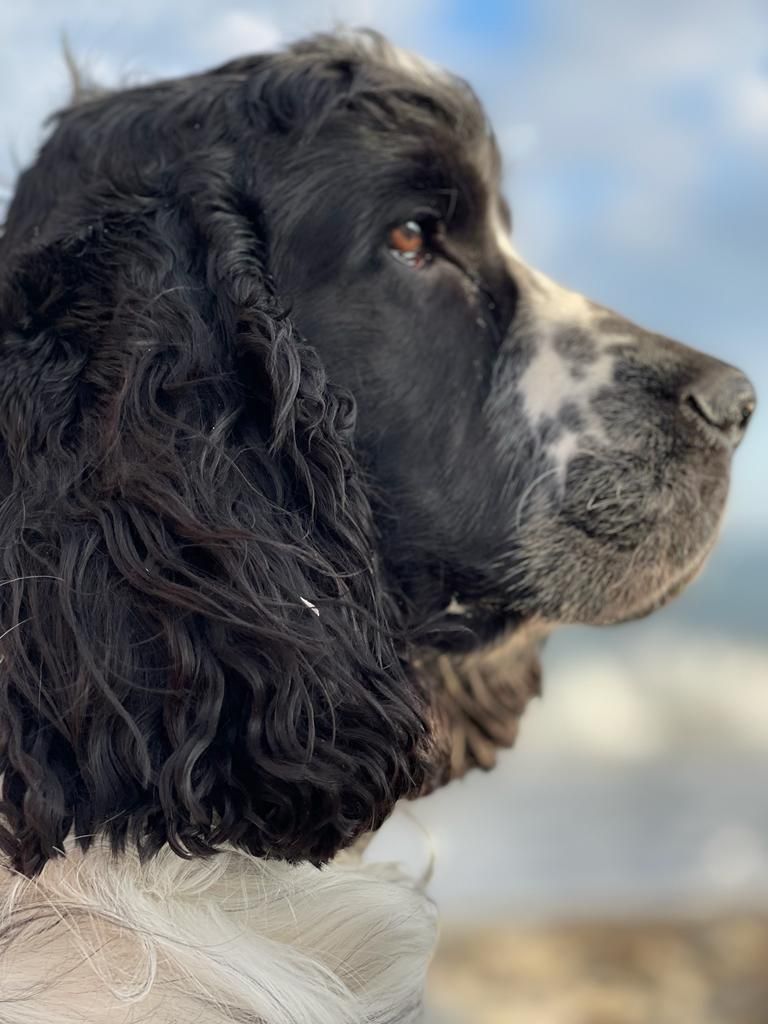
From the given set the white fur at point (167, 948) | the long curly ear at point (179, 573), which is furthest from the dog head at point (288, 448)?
the white fur at point (167, 948)

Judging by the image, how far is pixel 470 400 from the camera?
1.74 metres

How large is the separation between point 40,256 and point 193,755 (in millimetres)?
662

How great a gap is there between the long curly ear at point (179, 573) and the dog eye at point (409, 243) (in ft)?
0.75

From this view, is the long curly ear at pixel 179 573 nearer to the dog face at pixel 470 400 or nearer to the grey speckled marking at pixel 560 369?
the dog face at pixel 470 400

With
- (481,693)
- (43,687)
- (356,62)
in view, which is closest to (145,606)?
(43,687)

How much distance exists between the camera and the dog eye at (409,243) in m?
1.71

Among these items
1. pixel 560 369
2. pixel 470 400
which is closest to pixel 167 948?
pixel 470 400

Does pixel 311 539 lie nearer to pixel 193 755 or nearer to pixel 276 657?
pixel 276 657

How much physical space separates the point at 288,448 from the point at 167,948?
1.92 ft

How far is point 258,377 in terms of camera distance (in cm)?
150

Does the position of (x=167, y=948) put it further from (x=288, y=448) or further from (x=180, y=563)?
(x=288, y=448)

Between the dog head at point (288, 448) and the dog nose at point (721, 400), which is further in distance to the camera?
the dog nose at point (721, 400)

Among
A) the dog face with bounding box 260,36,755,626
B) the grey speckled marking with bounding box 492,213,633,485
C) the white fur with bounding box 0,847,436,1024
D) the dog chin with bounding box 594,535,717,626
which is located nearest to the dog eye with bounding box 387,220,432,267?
the dog face with bounding box 260,36,755,626

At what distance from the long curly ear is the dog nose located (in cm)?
50
